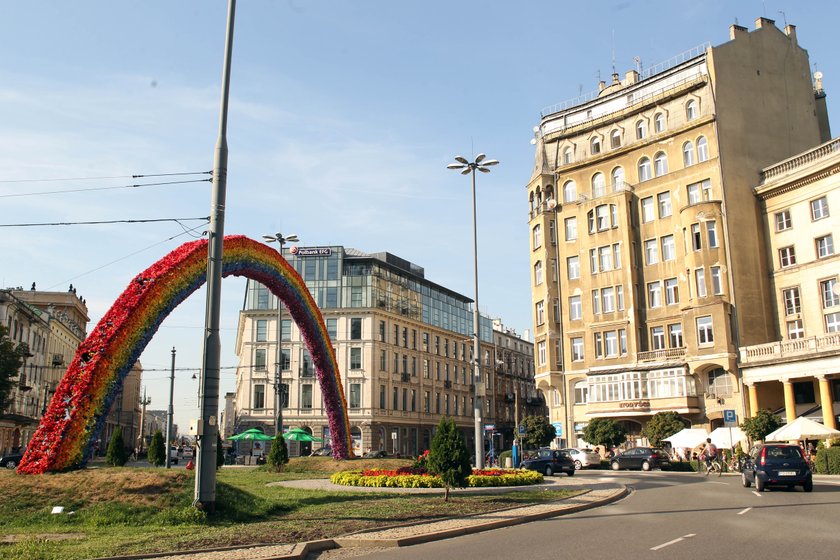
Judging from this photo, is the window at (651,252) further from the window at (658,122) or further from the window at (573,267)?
the window at (658,122)

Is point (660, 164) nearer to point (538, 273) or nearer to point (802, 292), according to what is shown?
point (538, 273)

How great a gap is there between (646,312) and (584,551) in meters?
43.3

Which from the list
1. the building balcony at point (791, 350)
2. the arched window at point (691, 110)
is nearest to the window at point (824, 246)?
the building balcony at point (791, 350)

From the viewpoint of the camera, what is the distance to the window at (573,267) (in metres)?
56.2

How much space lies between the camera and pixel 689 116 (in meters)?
51.2

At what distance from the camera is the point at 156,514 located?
47.9 feet

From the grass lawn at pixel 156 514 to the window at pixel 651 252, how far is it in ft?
119

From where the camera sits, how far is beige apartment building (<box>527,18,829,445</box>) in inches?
1882

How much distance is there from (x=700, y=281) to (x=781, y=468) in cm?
2757

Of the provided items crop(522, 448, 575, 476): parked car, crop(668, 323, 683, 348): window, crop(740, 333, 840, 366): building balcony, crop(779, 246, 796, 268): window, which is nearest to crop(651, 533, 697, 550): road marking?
crop(522, 448, 575, 476): parked car

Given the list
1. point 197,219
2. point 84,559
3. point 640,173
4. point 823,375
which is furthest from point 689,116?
point 84,559

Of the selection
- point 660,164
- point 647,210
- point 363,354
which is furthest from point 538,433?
point 363,354

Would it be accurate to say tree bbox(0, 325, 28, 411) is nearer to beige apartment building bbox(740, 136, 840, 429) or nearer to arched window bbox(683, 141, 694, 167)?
beige apartment building bbox(740, 136, 840, 429)

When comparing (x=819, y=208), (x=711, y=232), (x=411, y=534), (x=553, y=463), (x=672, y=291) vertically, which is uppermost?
(x=819, y=208)
